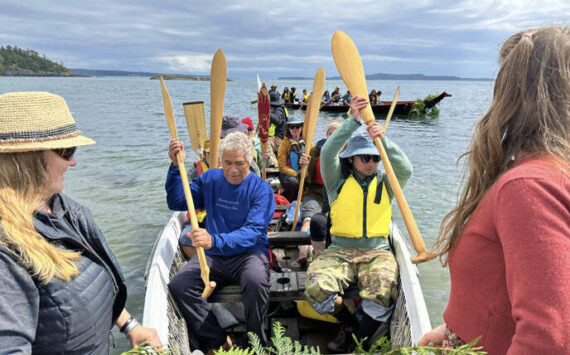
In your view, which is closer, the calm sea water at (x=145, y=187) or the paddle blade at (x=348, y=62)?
the paddle blade at (x=348, y=62)

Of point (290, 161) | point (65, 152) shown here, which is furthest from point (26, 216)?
point (290, 161)

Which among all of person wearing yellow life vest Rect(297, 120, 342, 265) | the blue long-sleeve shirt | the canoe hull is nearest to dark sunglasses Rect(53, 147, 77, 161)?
the blue long-sleeve shirt

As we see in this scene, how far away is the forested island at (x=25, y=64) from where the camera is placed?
398 feet

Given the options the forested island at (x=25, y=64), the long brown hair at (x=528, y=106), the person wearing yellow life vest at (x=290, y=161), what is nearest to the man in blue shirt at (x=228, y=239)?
the long brown hair at (x=528, y=106)

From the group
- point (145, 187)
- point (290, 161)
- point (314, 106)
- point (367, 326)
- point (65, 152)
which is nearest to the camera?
point (65, 152)

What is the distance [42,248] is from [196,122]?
3.40 m

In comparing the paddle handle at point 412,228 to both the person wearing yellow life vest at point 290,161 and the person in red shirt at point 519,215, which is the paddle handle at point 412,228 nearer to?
the person in red shirt at point 519,215

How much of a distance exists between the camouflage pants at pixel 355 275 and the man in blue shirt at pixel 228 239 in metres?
0.37

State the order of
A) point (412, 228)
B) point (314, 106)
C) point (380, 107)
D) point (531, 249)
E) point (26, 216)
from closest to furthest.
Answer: point (531, 249) < point (26, 216) < point (412, 228) < point (314, 106) < point (380, 107)

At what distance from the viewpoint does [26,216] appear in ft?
3.65

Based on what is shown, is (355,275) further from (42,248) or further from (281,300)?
(42,248)

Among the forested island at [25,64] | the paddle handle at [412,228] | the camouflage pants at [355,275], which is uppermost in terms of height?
the forested island at [25,64]

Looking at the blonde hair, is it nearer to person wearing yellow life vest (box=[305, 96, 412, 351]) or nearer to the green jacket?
person wearing yellow life vest (box=[305, 96, 412, 351])

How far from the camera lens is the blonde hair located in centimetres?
105
